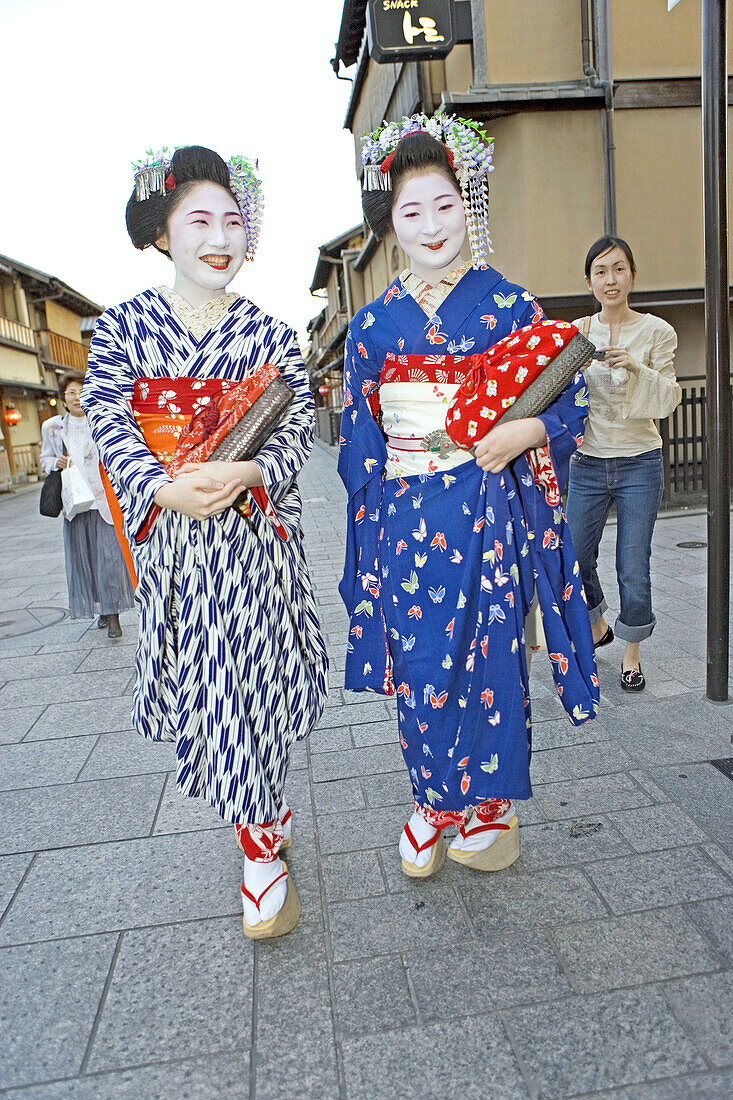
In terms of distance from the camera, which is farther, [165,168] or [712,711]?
[712,711]

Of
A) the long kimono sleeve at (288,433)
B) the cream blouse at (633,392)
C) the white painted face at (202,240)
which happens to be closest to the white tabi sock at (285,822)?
the long kimono sleeve at (288,433)

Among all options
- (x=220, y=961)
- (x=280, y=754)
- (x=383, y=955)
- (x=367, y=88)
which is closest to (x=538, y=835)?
(x=383, y=955)

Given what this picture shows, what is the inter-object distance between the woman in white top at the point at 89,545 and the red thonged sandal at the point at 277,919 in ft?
11.2

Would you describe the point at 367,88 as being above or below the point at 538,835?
above

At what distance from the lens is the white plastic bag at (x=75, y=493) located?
5152 millimetres

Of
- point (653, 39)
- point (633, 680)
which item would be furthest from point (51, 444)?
Result: point (653, 39)

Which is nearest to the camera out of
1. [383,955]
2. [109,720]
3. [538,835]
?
[383,955]

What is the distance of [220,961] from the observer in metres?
1.98

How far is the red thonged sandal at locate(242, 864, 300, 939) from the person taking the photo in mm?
2051

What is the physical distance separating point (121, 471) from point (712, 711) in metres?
2.64

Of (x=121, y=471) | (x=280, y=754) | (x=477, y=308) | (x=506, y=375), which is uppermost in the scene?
(x=477, y=308)

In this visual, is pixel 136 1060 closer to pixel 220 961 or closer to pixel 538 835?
pixel 220 961

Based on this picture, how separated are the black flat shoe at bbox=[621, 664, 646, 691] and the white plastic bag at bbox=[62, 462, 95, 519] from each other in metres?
3.62

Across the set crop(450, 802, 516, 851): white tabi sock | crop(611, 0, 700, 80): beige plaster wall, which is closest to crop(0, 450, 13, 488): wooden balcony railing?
crop(611, 0, 700, 80): beige plaster wall
